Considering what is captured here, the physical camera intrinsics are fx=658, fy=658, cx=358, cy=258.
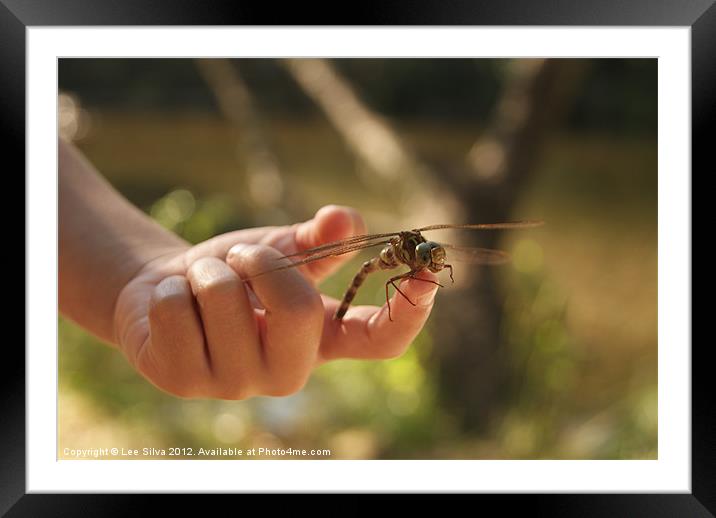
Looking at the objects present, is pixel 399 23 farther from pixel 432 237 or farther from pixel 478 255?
pixel 432 237

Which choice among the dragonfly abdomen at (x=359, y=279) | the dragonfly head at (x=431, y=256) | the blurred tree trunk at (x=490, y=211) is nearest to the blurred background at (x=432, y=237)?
the blurred tree trunk at (x=490, y=211)

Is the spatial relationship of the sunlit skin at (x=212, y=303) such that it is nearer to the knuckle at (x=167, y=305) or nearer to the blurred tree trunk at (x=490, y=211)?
the knuckle at (x=167, y=305)

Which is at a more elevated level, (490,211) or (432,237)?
(490,211)

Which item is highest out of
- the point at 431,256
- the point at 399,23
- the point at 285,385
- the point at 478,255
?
the point at 399,23

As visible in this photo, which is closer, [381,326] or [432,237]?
[381,326]

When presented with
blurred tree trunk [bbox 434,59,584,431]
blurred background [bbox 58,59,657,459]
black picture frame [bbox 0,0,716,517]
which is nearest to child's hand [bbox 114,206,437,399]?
black picture frame [bbox 0,0,716,517]

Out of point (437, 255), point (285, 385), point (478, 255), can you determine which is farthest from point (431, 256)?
point (478, 255)
